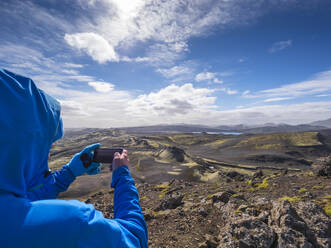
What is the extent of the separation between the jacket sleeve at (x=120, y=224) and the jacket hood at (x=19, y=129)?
58 centimetres

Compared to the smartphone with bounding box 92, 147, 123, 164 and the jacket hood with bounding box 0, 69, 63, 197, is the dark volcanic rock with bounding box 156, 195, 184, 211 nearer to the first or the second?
the smartphone with bounding box 92, 147, 123, 164

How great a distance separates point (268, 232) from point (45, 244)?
5.86 m

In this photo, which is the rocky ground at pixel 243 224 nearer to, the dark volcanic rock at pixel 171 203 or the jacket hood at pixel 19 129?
the dark volcanic rock at pixel 171 203

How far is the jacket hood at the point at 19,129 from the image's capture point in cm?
117

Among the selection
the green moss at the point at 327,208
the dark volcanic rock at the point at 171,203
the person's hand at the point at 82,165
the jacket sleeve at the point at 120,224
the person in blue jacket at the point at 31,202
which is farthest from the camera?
the dark volcanic rock at the point at 171,203

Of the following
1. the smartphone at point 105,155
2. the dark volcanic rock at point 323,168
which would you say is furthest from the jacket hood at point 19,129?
the dark volcanic rock at point 323,168

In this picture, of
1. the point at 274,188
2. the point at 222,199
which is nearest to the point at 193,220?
the point at 222,199

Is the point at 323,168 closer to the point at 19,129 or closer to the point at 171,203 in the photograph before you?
the point at 171,203

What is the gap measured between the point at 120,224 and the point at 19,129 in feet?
4.04

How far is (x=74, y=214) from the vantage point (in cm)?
124

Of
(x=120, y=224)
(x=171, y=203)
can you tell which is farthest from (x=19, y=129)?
(x=171, y=203)

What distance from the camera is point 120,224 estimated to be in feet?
5.51

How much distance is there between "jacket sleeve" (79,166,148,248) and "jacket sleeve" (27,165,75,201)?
3.54ft

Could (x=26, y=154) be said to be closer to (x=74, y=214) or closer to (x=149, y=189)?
(x=74, y=214)
